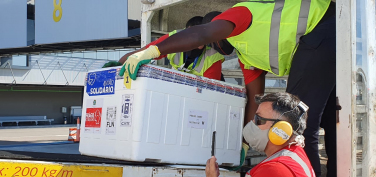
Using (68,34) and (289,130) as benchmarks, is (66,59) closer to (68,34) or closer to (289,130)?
(68,34)

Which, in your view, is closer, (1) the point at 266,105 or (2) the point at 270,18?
(1) the point at 266,105

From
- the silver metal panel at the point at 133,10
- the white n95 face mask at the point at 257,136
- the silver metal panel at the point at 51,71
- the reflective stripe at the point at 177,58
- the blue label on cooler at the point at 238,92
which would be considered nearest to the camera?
the white n95 face mask at the point at 257,136

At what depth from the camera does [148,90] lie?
221 cm

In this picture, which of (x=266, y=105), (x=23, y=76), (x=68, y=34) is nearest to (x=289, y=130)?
(x=266, y=105)

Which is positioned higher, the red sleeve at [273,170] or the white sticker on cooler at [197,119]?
the white sticker on cooler at [197,119]

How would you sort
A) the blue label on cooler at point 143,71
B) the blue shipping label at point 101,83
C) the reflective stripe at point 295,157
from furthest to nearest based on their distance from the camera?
the blue shipping label at point 101,83, the blue label on cooler at point 143,71, the reflective stripe at point 295,157

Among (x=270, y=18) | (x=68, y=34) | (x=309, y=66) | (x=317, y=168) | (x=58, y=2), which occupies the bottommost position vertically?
(x=317, y=168)

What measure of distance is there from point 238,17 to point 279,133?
1081 mm

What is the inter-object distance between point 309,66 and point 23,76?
22963 mm

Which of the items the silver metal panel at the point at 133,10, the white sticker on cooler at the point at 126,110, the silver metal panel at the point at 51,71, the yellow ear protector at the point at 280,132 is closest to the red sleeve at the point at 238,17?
the white sticker on cooler at the point at 126,110

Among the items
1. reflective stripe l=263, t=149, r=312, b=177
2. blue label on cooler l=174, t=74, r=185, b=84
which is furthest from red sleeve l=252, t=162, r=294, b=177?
blue label on cooler l=174, t=74, r=185, b=84

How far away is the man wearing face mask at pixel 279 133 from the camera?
4.81 feet

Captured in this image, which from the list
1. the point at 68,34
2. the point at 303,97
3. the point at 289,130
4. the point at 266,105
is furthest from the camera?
the point at 68,34

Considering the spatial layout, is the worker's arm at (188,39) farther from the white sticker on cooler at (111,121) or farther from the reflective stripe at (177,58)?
the reflective stripe at (177,58)
